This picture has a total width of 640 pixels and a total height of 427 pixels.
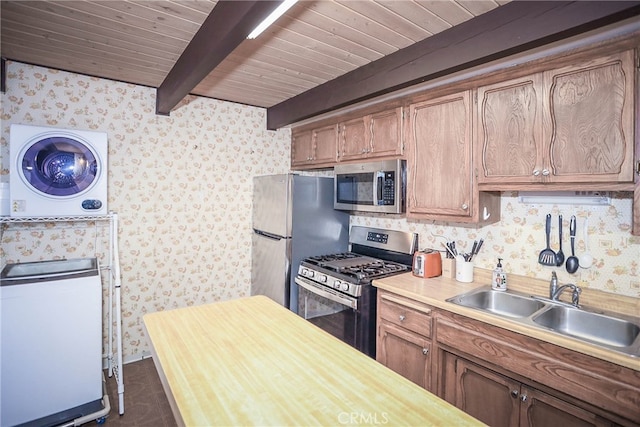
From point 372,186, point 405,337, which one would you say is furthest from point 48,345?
point 372,186

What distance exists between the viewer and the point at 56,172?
6.91ft

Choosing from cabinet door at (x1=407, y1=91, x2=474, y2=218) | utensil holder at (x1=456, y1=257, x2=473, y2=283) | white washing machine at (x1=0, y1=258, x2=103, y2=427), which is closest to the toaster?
utensil holder at (x1=456, y1=257, x2=473, y2=283)

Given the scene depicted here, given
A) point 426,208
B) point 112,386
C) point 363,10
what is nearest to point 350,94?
point 363,10

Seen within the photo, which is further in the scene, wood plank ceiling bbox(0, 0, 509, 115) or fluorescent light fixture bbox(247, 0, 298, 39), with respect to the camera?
wood plank ceiling bbox(0, 0, 509, 115)

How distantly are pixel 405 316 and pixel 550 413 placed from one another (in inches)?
32.4

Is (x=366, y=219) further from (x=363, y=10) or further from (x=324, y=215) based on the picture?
(x=363, y=10)

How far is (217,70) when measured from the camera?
242 centimetres

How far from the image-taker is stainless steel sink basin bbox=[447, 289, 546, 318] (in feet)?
6.37

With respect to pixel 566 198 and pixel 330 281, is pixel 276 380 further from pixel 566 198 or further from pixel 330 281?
pixel 566 198

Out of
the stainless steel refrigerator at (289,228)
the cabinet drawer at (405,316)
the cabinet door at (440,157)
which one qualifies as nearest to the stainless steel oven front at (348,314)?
the cabinet drawer at (405,316)

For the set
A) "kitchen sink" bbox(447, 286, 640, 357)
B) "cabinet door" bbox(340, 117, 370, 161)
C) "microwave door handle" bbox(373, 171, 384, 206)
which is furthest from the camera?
"cabinet door" bbox(340, 117, 370, 161)

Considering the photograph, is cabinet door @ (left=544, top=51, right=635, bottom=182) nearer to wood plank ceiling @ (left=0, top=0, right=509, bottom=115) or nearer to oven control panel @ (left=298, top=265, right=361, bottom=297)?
wood plank ceiling @ (left=0, top=0, right=509, bottom=115)

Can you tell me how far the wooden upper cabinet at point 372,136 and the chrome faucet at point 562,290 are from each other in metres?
1.28

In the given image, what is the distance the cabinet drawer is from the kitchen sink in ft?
0.67
